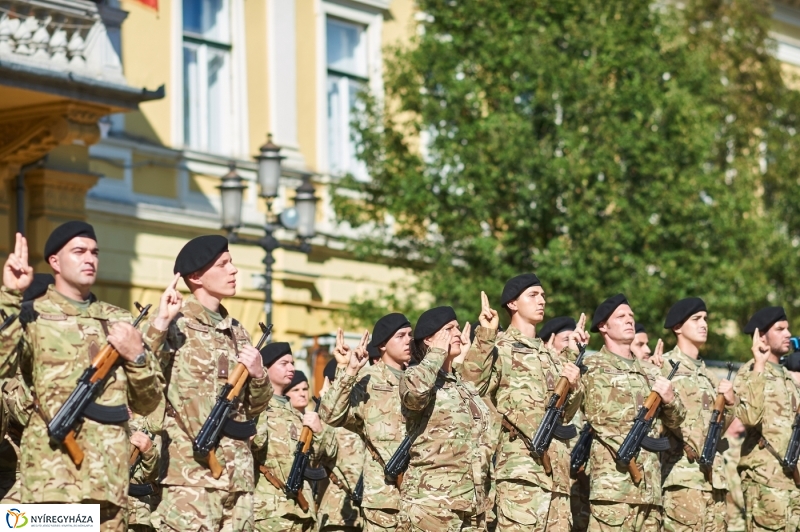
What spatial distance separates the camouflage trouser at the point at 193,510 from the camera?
8.45 metres

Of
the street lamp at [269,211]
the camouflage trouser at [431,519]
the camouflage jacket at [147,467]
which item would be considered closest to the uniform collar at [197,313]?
the camouflage jacket at [147,467]

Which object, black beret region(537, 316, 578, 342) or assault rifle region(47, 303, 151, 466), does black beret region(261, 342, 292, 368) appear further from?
assault rifle region(47, 303, 151, 466)

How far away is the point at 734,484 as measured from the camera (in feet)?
56.0

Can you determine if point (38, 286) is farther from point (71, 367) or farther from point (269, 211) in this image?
point (269, 211)

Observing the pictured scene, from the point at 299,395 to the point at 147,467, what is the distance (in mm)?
2792

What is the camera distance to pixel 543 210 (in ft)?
62.0

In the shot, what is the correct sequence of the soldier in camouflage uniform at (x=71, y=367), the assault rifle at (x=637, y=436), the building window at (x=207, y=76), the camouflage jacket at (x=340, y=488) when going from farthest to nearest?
the building window at (x=207, y=76), the camouflage jacket at (x=340, y=488), the assault rifle at (x=637, y=436), the soldier in camouflage uniform at (x=71, y=367)

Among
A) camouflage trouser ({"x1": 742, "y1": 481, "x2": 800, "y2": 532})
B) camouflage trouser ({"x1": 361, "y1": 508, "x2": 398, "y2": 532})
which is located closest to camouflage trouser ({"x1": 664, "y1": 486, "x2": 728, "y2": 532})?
camouflage trouser ({"x1": 742, "y1": 481, "x2": 800, "y2": 532})

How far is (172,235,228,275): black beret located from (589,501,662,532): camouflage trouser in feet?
12.7

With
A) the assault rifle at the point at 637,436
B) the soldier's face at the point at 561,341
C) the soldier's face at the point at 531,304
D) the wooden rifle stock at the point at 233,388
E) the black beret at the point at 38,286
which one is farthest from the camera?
the soldier's face at the point at 561,341

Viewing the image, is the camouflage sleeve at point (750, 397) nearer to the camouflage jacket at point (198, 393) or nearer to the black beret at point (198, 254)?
the camouflage jacket at point (198, 393)

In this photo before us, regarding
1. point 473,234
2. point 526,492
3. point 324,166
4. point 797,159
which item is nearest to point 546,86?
point 473,234

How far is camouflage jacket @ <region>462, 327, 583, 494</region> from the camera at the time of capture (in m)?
10.9

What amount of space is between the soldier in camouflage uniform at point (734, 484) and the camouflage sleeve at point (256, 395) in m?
7.91
